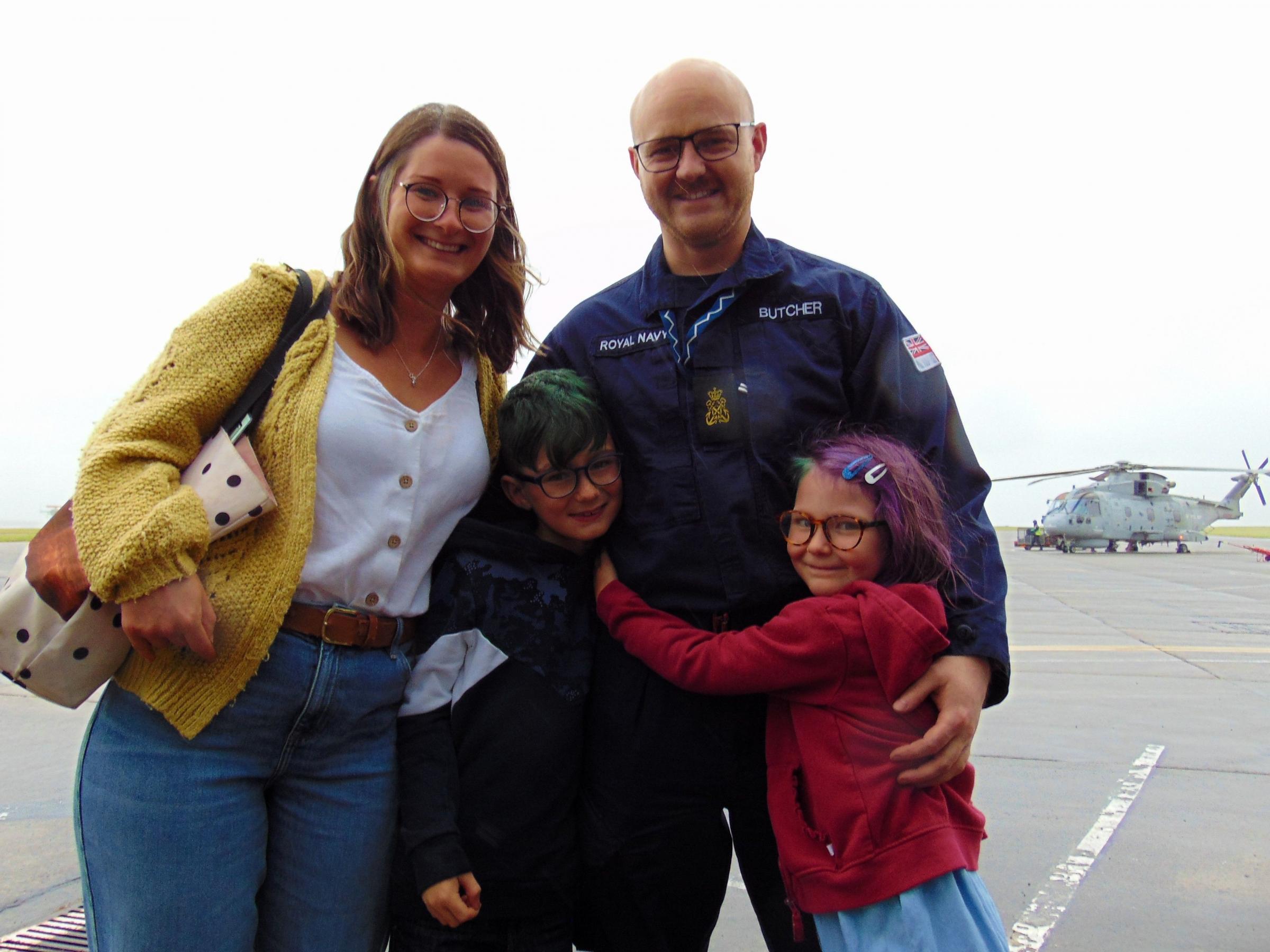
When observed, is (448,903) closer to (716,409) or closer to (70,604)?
(70,604)

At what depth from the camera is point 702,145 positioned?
186cm

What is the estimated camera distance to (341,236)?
1946mm

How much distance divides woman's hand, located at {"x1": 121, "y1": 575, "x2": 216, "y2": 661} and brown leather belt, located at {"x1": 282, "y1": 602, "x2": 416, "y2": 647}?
0.53 ft

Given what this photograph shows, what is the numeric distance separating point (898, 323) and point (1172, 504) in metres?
30.8

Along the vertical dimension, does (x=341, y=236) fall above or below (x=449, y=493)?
above

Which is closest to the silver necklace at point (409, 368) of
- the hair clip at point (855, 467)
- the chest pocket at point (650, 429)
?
the chest pocket at point (650, 429)

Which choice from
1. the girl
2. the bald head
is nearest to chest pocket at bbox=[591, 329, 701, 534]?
the girl

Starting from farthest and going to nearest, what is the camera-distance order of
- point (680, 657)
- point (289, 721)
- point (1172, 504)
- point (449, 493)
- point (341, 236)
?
1. point (1172, 504)
2. point (341, 236)
3. point (449, 493)
4. point (680, 657)
5. point (289, 721)

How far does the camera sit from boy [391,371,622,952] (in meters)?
1.71

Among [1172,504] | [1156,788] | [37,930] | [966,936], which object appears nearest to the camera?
[966,936]

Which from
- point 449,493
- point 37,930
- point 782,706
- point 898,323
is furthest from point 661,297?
point 37,930

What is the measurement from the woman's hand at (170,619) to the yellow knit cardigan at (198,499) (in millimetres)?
25

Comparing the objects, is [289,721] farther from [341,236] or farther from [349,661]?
[341,236]

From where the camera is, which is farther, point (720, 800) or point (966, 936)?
point (720, 800)
